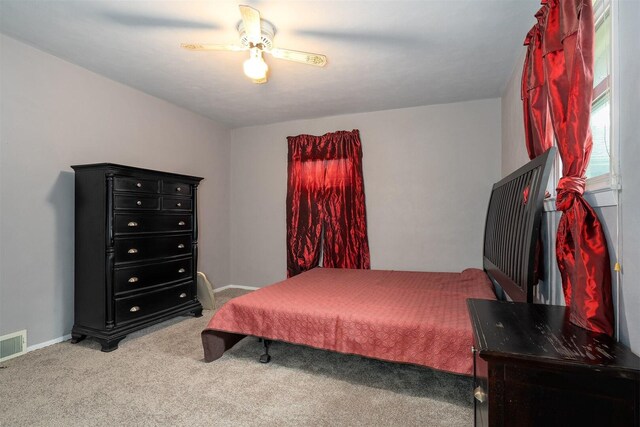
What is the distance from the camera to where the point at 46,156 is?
8.47ft

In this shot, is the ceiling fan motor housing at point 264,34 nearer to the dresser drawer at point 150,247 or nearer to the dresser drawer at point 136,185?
the dresser drawer at point 136,185

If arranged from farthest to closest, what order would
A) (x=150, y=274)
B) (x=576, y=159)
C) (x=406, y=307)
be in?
(x=150, y=274) → (x=406, y=307) → (x=576, y=159)

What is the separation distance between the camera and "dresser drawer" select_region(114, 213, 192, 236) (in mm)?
2646

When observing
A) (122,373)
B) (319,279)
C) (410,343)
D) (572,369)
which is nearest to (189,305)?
(122,373)

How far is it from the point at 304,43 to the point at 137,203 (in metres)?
2.03

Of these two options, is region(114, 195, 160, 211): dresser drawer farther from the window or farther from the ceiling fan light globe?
the window

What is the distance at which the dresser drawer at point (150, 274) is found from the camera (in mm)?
2633

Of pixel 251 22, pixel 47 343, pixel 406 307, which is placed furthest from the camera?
pixel 47 343

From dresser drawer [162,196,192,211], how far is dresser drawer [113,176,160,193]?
0.47ft

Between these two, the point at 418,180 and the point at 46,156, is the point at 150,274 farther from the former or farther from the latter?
the point at 418,180

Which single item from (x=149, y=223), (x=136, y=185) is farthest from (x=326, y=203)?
(x=136, y=185)

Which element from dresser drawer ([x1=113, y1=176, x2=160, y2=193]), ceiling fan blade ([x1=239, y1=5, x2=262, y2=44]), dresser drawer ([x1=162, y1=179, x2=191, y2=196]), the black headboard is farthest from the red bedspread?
ceiling fan blade ([x1=239, y1=5, x2=262, y2=44])

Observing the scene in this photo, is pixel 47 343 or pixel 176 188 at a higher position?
pixel 176 188

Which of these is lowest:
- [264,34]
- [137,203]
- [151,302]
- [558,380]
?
[151,302]
